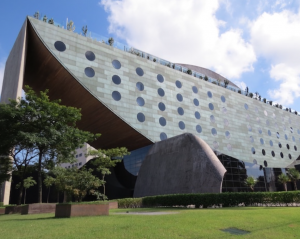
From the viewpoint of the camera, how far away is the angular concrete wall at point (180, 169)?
21156 millimetres

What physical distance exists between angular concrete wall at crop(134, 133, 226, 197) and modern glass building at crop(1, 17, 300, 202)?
2.73 m

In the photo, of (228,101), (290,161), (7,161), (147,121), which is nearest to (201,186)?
(147,121)

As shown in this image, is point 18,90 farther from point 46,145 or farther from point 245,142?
point 245,142

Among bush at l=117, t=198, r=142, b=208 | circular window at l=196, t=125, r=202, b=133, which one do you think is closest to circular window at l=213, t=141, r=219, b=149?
circular window at l=196, t=125, r=202, b=133

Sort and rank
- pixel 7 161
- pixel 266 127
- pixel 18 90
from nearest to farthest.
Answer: pixel 7 161
pixel 18 90
pixel 266 127

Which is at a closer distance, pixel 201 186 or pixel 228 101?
pixel 201 186

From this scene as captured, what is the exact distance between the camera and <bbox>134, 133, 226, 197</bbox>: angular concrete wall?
2116 cm

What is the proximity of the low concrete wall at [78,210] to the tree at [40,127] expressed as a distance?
7.41m

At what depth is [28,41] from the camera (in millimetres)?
27219

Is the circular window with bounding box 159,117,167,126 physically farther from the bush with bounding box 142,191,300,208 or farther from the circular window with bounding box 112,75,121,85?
the bush with bounding box 142,191,300,208

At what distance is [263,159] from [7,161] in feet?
116

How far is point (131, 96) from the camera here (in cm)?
2969

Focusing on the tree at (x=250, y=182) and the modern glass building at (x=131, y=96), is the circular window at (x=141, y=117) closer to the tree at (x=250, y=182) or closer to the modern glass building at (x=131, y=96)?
the modern glass building at (x=131, y=96)

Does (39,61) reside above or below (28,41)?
below
